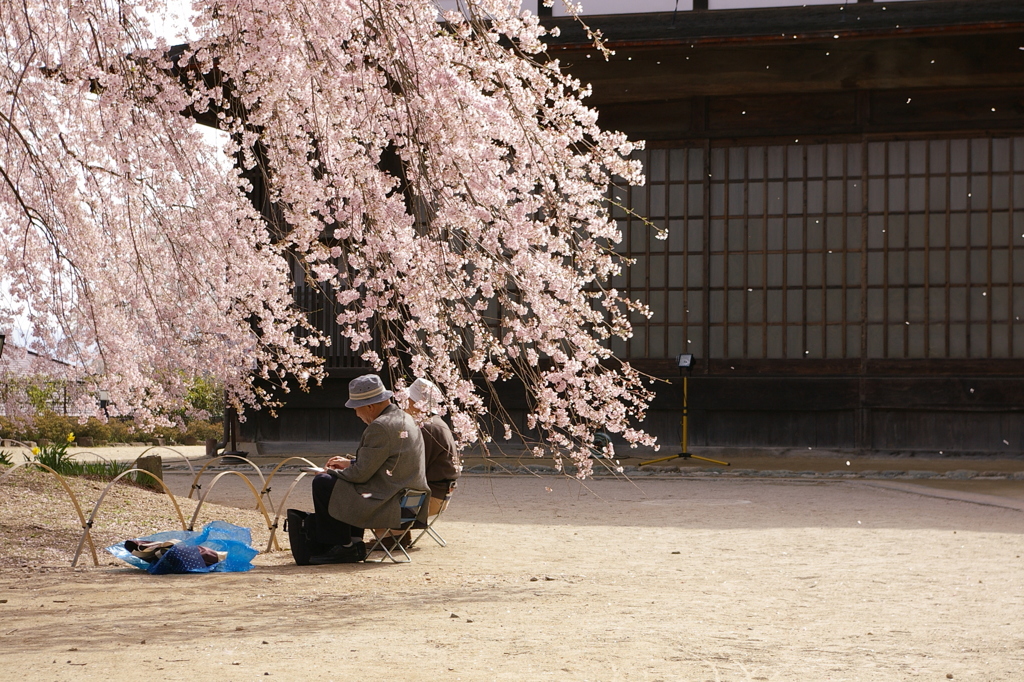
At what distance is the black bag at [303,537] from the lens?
6.55m

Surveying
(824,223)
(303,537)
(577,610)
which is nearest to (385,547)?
(303,537)

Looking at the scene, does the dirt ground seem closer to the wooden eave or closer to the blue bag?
the blue bag

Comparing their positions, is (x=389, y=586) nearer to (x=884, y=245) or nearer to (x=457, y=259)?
(x=457, y=259)

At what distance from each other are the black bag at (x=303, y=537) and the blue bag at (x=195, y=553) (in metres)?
0.25

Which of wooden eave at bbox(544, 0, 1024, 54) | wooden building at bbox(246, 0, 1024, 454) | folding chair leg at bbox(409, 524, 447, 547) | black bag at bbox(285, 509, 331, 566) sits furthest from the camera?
wooden building at bbox(246, 0, 1024, 454)

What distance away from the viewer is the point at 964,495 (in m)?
10.2

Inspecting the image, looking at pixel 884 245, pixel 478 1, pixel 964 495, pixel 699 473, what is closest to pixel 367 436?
pixel 478 1

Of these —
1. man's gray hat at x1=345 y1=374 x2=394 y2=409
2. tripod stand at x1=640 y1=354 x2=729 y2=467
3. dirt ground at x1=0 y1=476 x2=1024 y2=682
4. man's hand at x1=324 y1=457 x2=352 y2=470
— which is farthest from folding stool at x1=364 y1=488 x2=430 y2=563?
tripod stand at x1=640 y1=354 x2=729 y2=467

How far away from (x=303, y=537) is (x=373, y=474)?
603mm

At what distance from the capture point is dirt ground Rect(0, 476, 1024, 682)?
13.5ft

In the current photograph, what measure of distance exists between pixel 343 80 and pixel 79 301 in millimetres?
2740

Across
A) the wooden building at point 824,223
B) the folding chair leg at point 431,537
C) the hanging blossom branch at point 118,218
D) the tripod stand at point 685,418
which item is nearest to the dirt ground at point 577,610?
the folding chair leg at point 431,537

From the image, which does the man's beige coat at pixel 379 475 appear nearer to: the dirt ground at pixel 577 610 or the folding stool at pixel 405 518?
the folding stool at pixel 405 518

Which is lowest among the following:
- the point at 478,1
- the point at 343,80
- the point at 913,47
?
the point at 343,80
